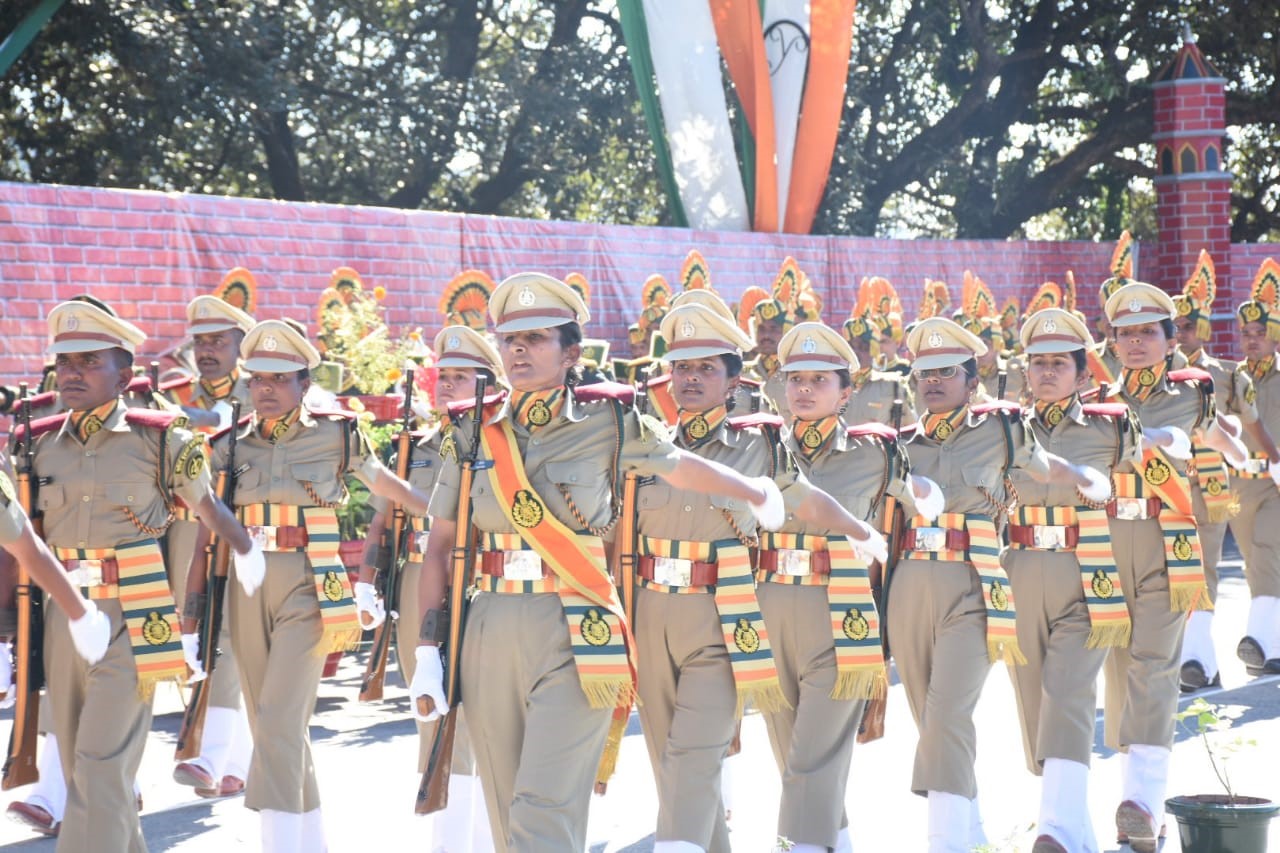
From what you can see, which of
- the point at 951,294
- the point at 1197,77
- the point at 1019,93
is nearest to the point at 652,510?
the point at 951,294

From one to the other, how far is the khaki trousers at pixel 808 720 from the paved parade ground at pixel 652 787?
2.40 ft

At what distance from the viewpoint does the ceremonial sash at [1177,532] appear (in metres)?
7.90

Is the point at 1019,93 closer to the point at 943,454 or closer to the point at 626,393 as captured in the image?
the point at 943,454

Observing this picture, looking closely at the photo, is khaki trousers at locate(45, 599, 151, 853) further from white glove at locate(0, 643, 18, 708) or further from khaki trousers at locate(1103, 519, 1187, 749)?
khaki trousers at locate(1103, 519, 1187, 749)

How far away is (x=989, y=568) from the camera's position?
7.21 metres

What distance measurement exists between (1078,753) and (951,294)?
14.7 meters

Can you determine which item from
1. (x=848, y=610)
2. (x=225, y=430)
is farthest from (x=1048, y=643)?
(x=225, y=430)

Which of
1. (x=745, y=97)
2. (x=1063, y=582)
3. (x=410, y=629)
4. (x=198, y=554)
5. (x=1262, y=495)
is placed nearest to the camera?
(x=198, y=554)

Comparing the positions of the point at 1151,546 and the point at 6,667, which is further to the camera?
the point at 1151,546

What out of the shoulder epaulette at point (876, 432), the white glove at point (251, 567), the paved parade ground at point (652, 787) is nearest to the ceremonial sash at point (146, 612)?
the white glove at point (251, 567)

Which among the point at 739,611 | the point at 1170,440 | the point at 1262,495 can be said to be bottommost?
the point at 739,611

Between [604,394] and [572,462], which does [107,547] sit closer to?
[572,462]

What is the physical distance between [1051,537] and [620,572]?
82.8 inches

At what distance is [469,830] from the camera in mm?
7242
